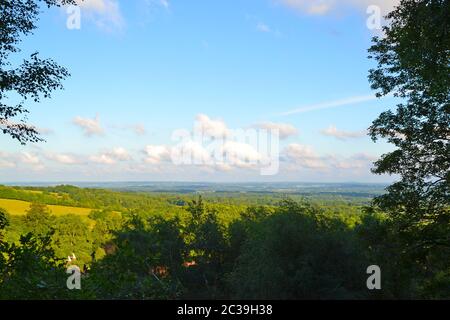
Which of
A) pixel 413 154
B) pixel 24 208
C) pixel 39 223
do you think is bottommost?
pixel 24 208

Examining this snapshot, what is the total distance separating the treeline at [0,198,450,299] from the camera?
6.18m

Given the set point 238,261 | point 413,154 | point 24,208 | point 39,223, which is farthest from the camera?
point 24,208

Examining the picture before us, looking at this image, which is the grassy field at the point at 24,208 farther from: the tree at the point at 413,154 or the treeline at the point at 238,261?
the tree at the point at 413,154

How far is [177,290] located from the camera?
6445 millimetres

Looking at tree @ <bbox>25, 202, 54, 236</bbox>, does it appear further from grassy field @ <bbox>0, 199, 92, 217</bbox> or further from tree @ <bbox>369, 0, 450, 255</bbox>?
grassy field @ <bbox>0, 199, 92, 217</bbox>

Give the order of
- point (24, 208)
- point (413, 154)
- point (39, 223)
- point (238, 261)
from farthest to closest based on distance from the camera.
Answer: point (24, 208) → point (39, 223) → point (238, 261) → point (413, 154)

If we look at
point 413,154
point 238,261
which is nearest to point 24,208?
point 238,261

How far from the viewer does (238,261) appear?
37594 mm

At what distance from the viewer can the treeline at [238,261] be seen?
6184mm

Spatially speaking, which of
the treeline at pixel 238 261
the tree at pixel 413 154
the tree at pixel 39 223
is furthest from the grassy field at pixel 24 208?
the tree at pixel 413 154

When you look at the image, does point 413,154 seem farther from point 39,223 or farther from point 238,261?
point 39,223

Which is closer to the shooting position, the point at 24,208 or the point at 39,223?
the point at 39,223

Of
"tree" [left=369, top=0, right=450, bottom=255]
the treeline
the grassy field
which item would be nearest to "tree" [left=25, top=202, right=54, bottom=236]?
the treeline
